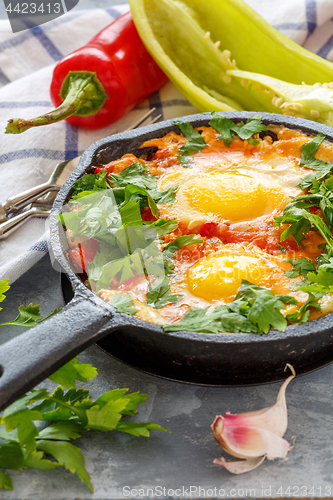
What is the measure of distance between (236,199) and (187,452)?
1117mm

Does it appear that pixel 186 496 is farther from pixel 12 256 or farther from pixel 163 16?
pixel 163 16

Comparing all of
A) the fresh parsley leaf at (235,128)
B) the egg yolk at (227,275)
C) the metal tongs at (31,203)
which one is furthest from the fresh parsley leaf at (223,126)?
the metal tongs at (31,203)

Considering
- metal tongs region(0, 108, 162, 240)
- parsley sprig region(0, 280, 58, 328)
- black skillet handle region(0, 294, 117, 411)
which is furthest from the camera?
metal tongs region(0, 108, 162, 240)

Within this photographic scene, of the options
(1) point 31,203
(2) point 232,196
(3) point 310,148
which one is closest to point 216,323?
(2) point 232,196

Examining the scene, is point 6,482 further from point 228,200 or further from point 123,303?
point 228,200

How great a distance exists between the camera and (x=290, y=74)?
3184mm

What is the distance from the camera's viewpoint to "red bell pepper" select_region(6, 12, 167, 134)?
10.4ft

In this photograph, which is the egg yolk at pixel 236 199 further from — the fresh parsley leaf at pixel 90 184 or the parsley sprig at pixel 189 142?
the fresh parsley leaf at pixel 90 184

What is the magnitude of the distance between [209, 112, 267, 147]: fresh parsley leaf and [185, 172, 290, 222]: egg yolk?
0.32 meters

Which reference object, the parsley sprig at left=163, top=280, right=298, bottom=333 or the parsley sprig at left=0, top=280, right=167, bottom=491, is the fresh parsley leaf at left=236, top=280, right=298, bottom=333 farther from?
the parsley sprig at left=0, top=280, right=167, bottom=491

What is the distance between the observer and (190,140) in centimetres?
245

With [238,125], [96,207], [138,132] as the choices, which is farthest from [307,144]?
[96,207]

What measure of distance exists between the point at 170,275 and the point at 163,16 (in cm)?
220

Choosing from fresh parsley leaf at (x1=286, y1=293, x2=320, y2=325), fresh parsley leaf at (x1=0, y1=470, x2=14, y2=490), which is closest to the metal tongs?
fresh parsley leaf at (x1=0, y1=470, x2=14, y2=490)
